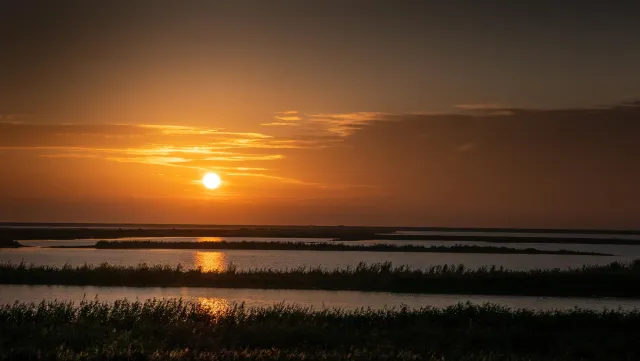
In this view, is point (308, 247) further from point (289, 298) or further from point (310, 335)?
Answer: point (310, 335)

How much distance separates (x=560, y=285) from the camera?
46625 mm

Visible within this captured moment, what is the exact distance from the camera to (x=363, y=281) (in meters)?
46.3

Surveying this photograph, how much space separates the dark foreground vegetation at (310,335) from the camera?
20.7 meters

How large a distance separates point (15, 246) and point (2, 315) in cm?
6749

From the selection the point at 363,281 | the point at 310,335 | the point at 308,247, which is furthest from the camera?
the point at 308,247

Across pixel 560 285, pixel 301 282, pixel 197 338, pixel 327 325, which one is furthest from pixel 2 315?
pixel 560 285

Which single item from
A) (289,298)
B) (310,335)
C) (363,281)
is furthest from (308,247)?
(310,335)

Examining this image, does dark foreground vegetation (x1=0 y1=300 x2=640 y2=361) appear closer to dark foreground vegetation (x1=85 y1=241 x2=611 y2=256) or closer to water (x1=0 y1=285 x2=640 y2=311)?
water (x1=0 y1=285 x2=640 y2=311)

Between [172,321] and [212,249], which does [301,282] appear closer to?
[172,321]

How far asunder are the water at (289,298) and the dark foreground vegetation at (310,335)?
7.47 meters

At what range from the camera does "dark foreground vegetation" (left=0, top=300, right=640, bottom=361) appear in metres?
20.7

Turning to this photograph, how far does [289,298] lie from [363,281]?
7.82 m

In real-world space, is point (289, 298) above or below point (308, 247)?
above

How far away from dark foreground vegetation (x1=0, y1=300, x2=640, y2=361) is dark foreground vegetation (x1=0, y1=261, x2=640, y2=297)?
52.0ft
